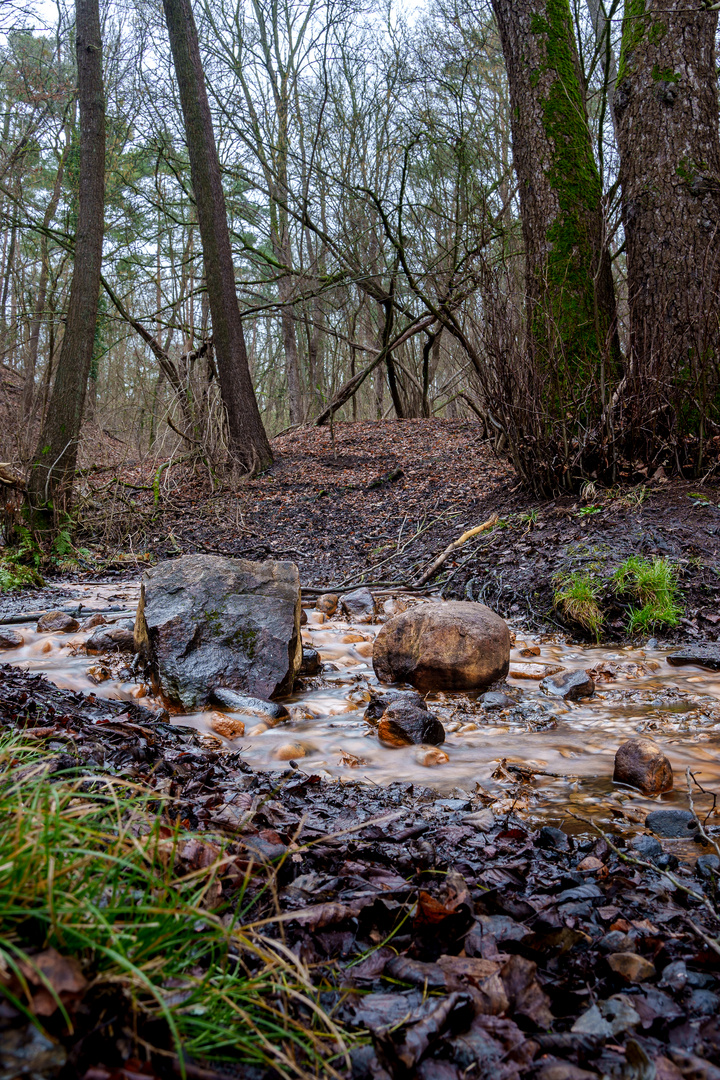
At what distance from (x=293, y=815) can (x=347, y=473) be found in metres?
8.07

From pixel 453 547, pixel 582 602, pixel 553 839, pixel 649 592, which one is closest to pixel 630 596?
pixel 649 592

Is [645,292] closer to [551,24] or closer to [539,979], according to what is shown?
[551,24]

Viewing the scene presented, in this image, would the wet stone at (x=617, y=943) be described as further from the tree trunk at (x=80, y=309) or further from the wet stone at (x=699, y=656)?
the tree trunk at (x=80, y=309)

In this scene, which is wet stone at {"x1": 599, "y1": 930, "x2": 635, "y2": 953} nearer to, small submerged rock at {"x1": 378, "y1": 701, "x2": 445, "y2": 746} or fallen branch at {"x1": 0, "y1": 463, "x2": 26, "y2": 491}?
small submerged rock at {"x1": 378, "y1": 701, "x2": 445, "y2": 746}

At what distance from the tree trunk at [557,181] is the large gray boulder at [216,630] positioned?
12.9ft

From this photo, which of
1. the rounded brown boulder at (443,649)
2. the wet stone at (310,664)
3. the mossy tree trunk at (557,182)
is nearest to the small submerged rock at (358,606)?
the wet stone at (310,664)

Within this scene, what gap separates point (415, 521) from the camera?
7633 millimetres

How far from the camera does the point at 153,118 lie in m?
11.1

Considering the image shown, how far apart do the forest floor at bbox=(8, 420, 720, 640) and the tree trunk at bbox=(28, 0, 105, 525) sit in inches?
23.7

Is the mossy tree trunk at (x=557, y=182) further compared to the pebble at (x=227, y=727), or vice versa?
the mossy tree trunk at (x=557, y=182)

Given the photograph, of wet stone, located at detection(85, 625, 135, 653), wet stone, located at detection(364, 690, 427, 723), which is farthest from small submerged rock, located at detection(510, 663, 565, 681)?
wet stone, located at detection(85, 625, 135, 653)

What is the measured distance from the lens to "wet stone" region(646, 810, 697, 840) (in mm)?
2078

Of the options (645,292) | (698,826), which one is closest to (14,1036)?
(698,826)

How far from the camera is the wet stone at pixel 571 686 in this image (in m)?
3.63
